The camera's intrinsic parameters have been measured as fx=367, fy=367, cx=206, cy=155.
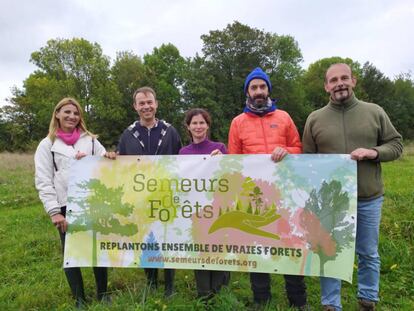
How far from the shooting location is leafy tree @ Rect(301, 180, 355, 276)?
3.67 metres

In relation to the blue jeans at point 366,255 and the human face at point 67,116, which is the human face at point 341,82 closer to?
the blue jeans at point 366,255

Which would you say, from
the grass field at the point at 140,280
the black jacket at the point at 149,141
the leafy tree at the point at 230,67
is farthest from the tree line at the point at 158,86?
the black jacket at the point at 149,141

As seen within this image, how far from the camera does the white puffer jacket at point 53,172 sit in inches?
160

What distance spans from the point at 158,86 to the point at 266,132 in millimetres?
41970

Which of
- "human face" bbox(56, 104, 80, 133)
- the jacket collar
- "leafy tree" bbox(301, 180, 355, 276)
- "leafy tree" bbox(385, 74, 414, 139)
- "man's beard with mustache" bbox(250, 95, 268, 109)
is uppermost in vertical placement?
"leafy tree" bbox(385, 74, 414, 139)

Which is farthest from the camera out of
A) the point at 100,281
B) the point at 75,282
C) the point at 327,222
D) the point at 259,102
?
the point at 100,281

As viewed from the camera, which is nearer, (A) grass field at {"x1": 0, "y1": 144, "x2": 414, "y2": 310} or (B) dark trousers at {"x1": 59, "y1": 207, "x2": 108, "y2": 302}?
(A) grass field at {"x1": 0, "y1": 144, "x2": 414, "y2": 310}

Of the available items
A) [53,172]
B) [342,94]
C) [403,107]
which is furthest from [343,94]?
[403,107]

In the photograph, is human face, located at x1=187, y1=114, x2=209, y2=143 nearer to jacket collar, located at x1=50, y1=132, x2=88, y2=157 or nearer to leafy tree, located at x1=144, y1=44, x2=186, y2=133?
jacket collar, located at x1=50, y1=132, x2=88, y2=157

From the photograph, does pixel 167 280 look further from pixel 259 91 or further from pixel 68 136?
pixel 259 91

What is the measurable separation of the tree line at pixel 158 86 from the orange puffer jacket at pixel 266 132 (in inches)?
1343

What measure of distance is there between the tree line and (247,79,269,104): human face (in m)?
34.1

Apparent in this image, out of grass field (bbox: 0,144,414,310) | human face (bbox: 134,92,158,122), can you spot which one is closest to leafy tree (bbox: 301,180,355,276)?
grass field (bbox: 0,144,414,310)

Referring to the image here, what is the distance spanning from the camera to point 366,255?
12.5ft
